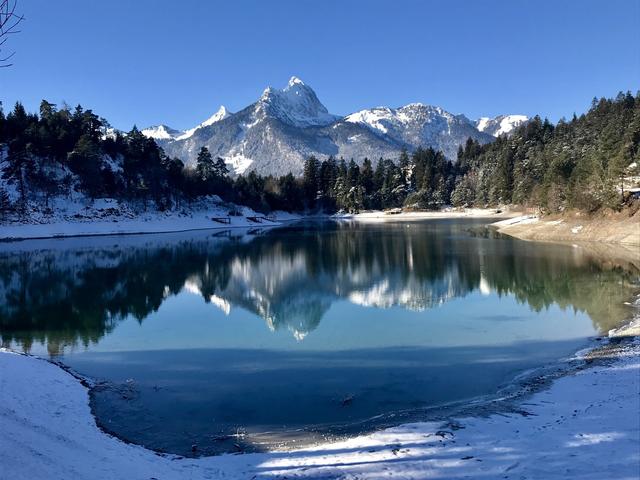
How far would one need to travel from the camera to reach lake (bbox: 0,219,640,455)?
10.5m

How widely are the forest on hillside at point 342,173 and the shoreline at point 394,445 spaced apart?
44083 mm

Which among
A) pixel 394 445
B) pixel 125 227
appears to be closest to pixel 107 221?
pixel 125 227

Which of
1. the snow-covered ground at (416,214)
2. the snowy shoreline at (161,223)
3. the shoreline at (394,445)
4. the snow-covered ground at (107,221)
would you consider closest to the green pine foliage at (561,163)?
the snow-covered ground at (416,214)

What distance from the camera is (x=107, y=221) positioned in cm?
8006

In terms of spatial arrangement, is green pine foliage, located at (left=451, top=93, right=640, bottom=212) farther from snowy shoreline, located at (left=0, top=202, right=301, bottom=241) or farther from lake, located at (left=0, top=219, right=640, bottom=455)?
snowy shoreline, located at (left=0, top=202, right=301, bottom=241)

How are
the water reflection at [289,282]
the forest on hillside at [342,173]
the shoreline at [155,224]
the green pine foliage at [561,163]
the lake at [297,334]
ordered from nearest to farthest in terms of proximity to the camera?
the lake at [297,334], the water reflection at [289,282], the green pine foliage at [561,163], the forest on hillside at [342,173], the shoreline at [155,224]

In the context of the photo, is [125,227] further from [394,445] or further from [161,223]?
[394,445]

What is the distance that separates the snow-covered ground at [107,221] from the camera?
2763 inches

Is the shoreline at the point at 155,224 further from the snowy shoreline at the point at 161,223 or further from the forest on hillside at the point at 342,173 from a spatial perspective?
the forest on hillside at the point at 342,173

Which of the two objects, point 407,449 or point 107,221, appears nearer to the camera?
point 407,449

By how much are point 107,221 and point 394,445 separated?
82.1m

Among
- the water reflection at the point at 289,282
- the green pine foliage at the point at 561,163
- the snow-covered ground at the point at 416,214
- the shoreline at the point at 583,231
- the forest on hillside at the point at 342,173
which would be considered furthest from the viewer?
the snow-covered ground at the point at 416,214

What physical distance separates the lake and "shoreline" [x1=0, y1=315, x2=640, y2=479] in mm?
944

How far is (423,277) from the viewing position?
97.1 ft
